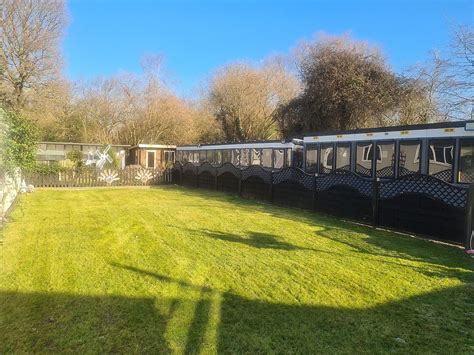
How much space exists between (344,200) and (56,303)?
6924mm

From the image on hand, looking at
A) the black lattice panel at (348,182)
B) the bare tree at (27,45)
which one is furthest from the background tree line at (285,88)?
the black lattice panel at (348,182)

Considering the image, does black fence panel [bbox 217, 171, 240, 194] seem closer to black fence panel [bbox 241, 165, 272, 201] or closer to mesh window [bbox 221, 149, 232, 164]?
black fence panel [bbox 241, 165, 272, 201]

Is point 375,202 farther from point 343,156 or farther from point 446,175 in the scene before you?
point 343,156

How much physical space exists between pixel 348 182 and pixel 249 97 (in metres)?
27.3

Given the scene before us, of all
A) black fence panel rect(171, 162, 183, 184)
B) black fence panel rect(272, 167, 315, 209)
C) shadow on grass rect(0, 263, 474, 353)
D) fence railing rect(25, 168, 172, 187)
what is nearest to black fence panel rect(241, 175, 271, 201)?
black fence panel rect(272, 167, 315, 209)

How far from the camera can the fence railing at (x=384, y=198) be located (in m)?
6.55

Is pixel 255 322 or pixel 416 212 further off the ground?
pixel 416 212

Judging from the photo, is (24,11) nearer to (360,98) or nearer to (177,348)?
(360,98)

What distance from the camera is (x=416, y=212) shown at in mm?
7219

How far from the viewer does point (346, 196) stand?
9023 mm

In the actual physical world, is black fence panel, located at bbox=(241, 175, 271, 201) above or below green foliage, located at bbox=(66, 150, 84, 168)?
below

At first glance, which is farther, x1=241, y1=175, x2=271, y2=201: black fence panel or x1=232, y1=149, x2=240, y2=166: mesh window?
x1=232, y1=149, x2=240, y2=166: mesh window

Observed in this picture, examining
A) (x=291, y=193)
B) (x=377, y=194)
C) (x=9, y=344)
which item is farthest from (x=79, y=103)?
(x=9, y=344)

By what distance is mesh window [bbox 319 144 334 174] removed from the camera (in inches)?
515
